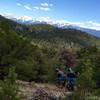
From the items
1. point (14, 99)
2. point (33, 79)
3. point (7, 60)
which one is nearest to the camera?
point (14, 99)

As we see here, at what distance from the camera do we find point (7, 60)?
21.7 meters

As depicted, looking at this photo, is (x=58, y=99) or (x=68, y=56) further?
(x=68, y=56)

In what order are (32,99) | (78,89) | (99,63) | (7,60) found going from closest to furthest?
(78,89), (32,99), (7,60), (99,63)

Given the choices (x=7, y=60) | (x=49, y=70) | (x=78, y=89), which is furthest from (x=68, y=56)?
(x=78, y=89)

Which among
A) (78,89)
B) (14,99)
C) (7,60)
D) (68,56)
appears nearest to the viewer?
(14,99)

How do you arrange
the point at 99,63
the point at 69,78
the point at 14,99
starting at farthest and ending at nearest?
the point at 99,63 → the point at 69,78 → the point at 14,99

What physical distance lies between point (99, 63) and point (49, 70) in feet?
20.3

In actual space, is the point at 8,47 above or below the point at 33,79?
above

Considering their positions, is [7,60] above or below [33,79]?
above

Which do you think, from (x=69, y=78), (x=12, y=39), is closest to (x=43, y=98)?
(x=69, y=78)

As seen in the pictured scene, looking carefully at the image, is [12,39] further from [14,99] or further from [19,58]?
[14,99]

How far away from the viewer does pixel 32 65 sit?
2280cm

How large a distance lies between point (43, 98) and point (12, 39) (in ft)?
37.0

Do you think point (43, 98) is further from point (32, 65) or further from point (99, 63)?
point (99, 63)
